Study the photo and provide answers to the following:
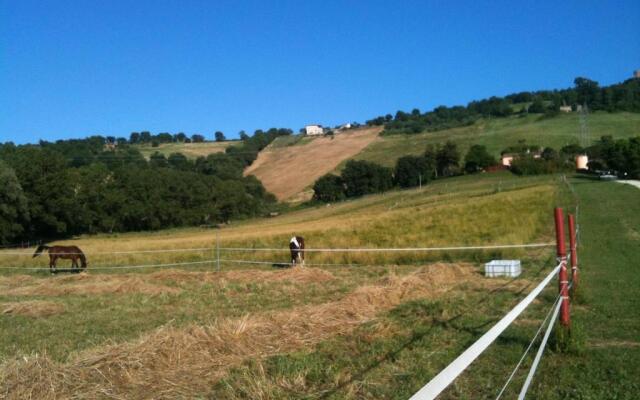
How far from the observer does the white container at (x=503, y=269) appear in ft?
41.2

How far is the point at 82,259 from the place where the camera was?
72.5 feet

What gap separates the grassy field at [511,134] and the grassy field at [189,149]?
3667 cm

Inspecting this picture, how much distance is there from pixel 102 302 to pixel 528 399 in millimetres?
10143

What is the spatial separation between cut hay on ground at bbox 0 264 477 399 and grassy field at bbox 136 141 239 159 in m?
108

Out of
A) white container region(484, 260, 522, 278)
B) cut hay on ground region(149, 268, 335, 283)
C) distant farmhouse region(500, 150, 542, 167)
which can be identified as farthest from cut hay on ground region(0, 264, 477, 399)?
distant farmhouse region(500, 150, 542, 167)

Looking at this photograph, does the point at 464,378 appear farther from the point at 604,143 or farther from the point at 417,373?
the point at 604,143

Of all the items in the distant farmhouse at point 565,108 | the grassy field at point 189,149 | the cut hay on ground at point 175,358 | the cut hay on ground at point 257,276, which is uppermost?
the distant farmhouse at point 565,108

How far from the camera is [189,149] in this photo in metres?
124

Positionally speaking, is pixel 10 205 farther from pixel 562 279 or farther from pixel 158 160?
pixel 562 279

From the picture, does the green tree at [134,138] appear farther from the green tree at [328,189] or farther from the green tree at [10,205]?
the green tree at [10,205]

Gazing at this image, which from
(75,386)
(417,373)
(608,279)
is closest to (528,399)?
(417,373)

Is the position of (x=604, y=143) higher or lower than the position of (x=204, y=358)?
higher

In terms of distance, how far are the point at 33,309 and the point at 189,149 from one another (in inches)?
4519

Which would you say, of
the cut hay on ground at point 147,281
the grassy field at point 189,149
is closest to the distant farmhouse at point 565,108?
the grassy field at point 189,149
